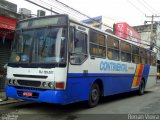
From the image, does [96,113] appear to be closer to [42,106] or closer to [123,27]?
[42,106]

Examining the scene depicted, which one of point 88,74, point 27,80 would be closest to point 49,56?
point 27,80

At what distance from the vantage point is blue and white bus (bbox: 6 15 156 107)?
27.4 feet

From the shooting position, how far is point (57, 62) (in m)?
8.33

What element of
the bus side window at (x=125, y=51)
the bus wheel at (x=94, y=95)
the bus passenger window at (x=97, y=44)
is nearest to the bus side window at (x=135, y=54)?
the bus side window at (x=125, y=51)

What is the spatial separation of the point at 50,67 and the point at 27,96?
4.09 feet

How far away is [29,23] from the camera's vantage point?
9.41 meters

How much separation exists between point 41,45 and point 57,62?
863mm

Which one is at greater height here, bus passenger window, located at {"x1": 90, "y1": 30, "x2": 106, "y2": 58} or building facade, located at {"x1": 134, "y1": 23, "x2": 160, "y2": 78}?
building facade, located at {"x1": 134, "y1": 23, "x2": 160, "y2": 78}

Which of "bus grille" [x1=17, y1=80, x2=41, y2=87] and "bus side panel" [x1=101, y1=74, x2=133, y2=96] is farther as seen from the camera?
"bus side panel" [x1=101, y1=74, x2=133, y2=96]

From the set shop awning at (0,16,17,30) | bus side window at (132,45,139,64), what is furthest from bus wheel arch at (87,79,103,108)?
shop awning at (0,16,17,30)

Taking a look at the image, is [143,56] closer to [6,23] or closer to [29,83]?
[6,23]

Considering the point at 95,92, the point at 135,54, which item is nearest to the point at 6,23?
the point at 95,92

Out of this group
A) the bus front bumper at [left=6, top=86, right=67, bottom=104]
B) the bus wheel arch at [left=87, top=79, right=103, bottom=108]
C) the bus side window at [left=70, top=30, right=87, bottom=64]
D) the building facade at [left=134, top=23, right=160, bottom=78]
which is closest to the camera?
the bus front bumper at [left=6, top=86, right=67, bottom=104]

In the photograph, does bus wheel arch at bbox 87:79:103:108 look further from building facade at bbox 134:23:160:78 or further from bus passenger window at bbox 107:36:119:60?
building facade at bbox 134:23:160:78
